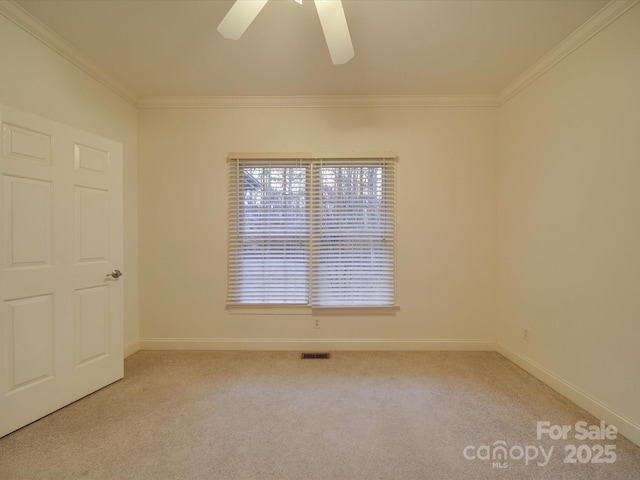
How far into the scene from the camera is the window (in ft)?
8.98

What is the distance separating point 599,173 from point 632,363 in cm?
124

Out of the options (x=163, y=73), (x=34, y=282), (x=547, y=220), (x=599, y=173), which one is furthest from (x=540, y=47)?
(x=34, y=282)

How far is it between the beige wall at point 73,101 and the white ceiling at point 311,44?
200 mm

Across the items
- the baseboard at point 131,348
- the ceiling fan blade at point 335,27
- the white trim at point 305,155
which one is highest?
the ceiling fan blade at point 335,27

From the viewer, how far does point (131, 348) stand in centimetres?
267

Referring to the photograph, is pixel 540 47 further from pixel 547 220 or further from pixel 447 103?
pixel 547 220

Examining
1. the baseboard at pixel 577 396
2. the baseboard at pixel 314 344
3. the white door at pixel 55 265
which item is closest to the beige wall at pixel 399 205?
the baseboard at pixel 314 344

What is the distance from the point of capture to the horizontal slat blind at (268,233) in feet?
9.00

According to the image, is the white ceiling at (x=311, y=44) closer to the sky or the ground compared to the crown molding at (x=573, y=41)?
closer to the sky

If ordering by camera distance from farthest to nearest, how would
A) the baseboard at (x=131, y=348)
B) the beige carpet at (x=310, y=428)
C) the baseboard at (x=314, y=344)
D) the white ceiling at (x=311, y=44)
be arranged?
the baseboard at (x=314, y=344) < the baseboard at (x=131, y=348) < the white ceiling at (x=311, y=44) < the beige carpet at (x=310, y=428)

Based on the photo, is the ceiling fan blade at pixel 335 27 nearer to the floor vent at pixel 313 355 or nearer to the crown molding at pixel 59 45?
the crown molding at pixel 59 45

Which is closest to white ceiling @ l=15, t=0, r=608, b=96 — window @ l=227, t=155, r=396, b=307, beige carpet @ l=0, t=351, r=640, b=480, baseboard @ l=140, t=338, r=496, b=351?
window @ l=227, t=155, r=396, b=307

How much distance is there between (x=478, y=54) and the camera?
2.08m

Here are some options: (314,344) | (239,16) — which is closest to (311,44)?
(239,16)
